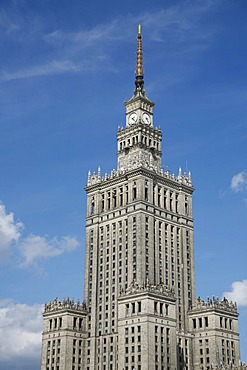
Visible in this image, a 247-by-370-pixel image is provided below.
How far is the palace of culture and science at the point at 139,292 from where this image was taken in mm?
158875

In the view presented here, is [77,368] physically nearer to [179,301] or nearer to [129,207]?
[179,301]

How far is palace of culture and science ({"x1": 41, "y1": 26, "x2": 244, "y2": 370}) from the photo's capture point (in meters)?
159

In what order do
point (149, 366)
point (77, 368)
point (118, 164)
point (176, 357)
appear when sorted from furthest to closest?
point (118, 164), point (77, 368), point (176, 357), point (149, 366)

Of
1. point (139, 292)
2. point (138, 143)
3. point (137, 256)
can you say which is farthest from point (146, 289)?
point (138, 143)

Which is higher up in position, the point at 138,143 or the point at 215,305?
the point at 138,143

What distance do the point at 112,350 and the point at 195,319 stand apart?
25.8m

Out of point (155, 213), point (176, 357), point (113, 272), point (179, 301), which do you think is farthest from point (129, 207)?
point (176, 357)

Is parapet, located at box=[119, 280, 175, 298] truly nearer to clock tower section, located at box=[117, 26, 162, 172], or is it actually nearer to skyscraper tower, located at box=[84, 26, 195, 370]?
skyscraper tower, located at box=[84, 26, 195, 370]

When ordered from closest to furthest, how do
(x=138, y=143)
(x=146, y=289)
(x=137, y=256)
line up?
1. (x=146, y=289)
2. (x=137, y=256)
3. (x=138, y=143)

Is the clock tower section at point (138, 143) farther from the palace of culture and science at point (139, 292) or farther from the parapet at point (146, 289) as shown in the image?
the parapet at point (146, 289)

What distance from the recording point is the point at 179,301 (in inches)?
6998

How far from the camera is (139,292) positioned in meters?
159

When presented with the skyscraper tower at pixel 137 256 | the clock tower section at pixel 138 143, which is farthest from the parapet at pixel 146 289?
the clock tower section at pixel 138 143

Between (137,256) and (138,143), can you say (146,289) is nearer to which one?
(137,256)
